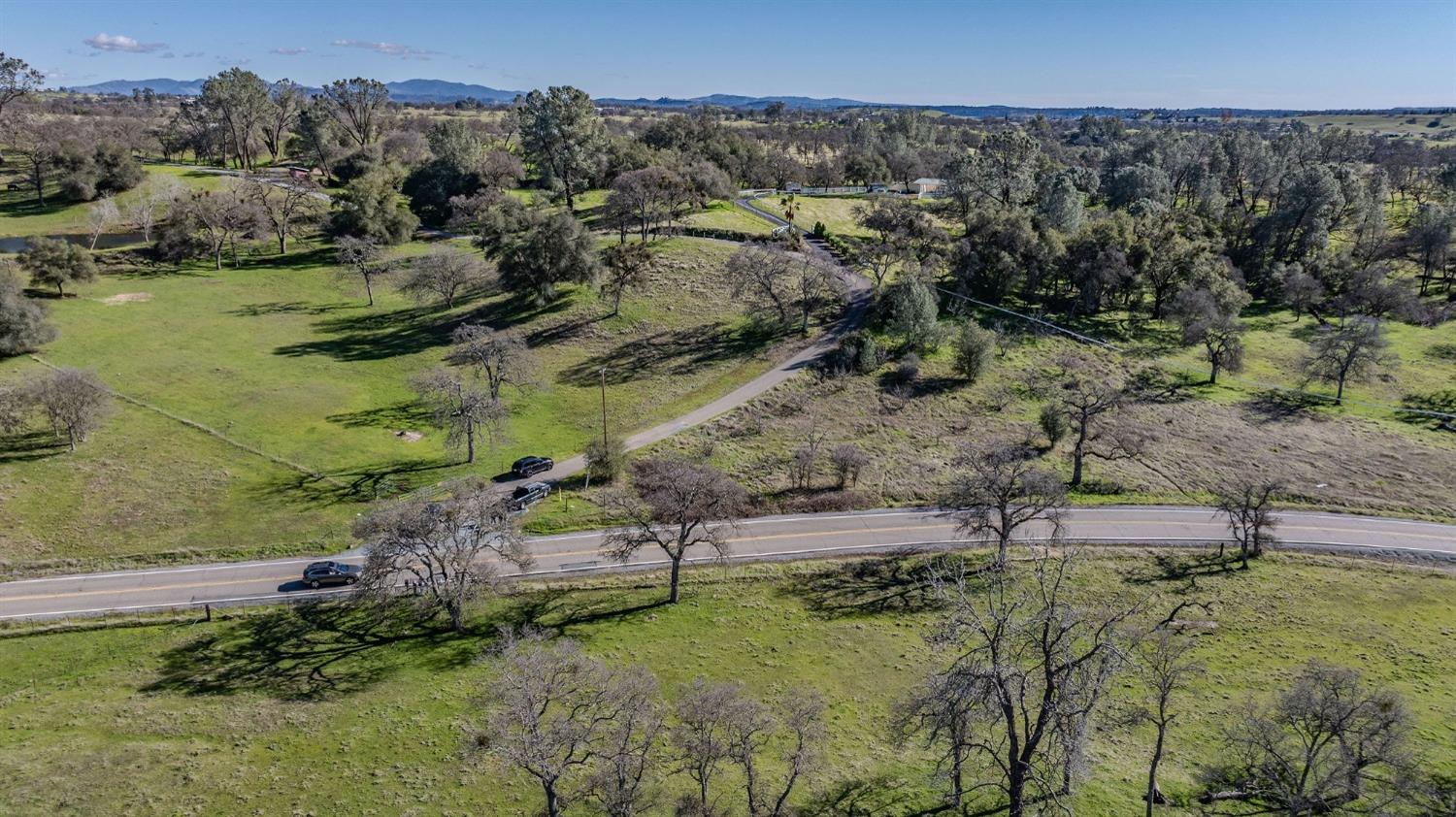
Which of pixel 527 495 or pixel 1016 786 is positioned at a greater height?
pixel 527 495

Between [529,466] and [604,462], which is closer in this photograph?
[604,462]

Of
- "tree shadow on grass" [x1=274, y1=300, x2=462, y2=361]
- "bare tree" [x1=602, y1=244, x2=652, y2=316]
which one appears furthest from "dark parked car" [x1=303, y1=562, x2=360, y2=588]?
"bare tree" [x1=602, y1=244, x2=652, y2=316]

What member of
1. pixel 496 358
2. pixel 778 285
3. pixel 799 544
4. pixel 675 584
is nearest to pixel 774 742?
pixel 675 584

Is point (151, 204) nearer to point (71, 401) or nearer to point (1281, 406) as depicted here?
point (71, 401)

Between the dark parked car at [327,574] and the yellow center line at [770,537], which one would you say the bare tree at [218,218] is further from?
the dark parked car at [327,574]

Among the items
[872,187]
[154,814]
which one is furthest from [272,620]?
[872,187]

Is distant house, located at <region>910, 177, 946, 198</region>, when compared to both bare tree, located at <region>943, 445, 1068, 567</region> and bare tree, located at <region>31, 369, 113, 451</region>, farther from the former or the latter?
bare tree, located at <region>31, 369, 113, 451</region>
